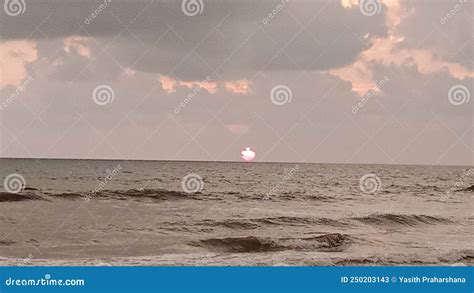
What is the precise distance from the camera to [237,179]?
31.3 meters

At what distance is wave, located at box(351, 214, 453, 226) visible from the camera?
15619 millimetres

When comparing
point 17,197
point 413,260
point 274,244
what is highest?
point 17,197

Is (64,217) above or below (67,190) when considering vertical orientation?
below

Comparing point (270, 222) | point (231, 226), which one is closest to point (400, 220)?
point (270, 222)

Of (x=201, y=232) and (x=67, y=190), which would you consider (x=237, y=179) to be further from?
(x=201, y=232)

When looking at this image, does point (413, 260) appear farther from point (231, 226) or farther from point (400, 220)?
point (400, 220)

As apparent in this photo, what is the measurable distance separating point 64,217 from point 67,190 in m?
6.99

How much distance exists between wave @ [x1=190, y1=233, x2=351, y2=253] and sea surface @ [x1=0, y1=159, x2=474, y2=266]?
24 millimetres

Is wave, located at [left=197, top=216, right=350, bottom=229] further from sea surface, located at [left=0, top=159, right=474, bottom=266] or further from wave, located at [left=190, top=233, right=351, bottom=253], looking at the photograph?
wave, located at [left=190, top=233, right=351, bottom=253]

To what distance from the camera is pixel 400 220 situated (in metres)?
16.1

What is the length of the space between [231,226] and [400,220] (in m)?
4.58

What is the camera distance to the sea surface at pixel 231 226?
10562 millimetres

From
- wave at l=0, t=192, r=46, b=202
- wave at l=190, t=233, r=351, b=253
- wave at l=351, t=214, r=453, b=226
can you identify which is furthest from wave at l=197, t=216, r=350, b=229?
wave at l=0, t=192, r=46, b=202
